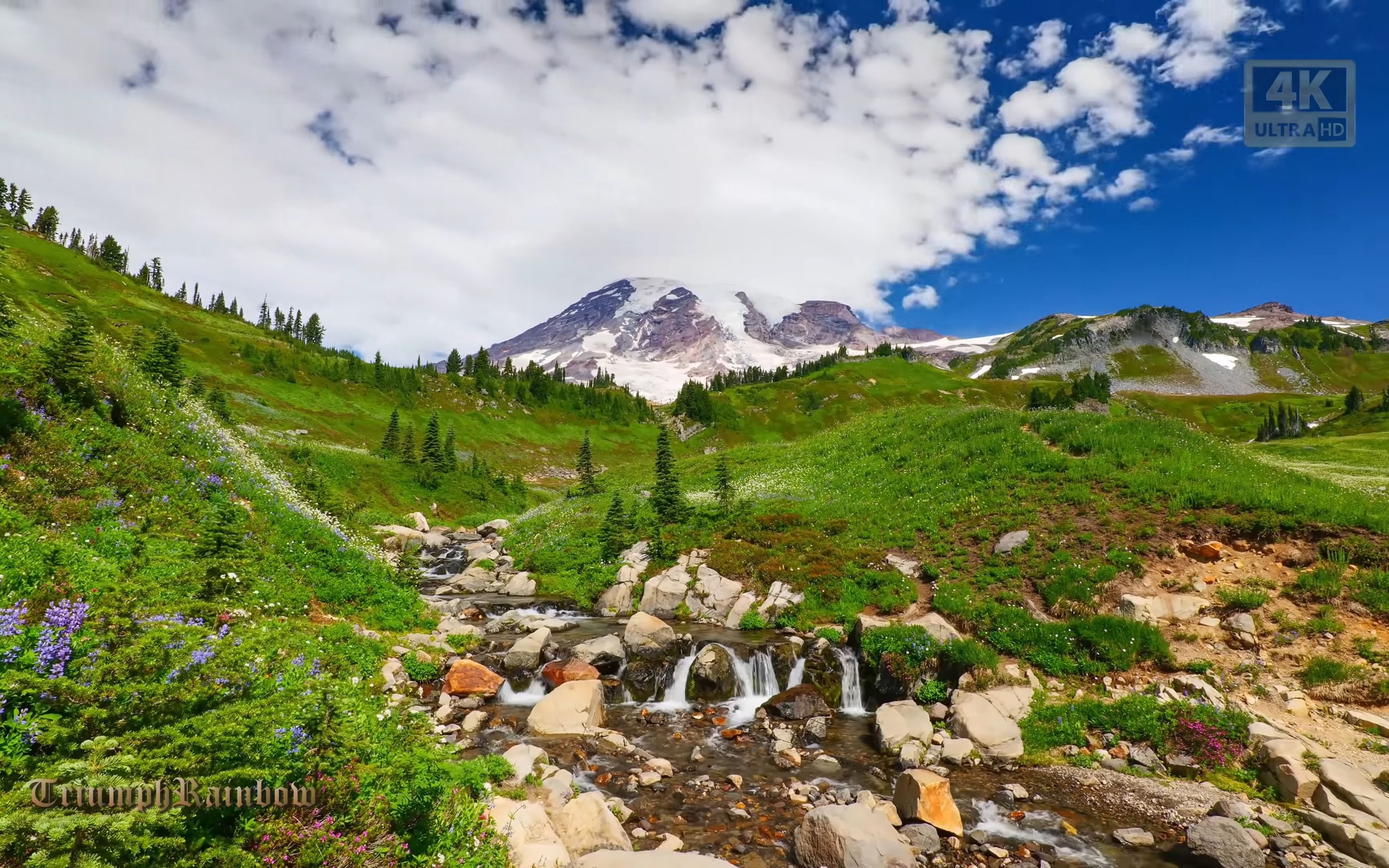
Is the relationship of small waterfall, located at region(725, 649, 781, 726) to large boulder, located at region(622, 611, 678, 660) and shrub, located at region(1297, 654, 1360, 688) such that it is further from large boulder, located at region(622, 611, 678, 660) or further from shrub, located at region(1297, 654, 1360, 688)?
shrub, located at region(1297, 654, 1360, 688)

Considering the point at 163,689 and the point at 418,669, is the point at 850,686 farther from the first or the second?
the point at 163,689

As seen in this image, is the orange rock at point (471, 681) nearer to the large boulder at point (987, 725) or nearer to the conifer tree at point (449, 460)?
the large boulder at point (987, 725)

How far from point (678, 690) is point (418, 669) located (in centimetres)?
764

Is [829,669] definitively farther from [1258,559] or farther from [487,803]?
[1258,559]

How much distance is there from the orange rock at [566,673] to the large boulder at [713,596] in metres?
7.43

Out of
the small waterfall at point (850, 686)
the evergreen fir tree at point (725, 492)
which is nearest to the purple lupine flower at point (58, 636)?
the small waterfall at point (850, 686)

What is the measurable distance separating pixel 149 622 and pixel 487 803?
198 inches

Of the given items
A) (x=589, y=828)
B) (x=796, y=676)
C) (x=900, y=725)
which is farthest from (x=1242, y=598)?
(x=589, y=828)

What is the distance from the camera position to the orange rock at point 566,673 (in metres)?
16.8

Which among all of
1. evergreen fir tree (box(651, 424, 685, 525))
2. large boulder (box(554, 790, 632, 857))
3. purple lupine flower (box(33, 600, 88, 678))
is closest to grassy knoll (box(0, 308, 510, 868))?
purple lupine flower (box(33, 600, 88, 678))

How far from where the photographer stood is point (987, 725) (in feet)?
45.9

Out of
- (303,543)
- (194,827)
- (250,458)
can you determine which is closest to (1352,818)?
(194,827)

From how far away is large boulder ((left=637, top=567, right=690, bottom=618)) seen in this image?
2468cm

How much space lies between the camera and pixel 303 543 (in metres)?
19.3
